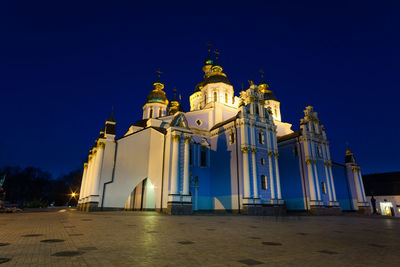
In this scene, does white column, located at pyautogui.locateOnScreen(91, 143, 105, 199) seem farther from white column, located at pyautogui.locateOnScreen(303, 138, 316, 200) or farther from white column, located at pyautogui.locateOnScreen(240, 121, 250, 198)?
white column, located at pyautogui.locateOnScreen(303, 138, 316, 200)

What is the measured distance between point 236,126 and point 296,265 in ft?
71.5

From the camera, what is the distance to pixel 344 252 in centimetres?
559

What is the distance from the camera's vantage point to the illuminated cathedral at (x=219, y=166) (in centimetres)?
2217

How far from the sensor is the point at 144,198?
28375 mm

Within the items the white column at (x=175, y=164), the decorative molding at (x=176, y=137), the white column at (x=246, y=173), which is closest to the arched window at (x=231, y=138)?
the white column at (x=246, y=173)

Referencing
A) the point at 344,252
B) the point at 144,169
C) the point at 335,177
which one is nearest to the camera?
the point at 344,252

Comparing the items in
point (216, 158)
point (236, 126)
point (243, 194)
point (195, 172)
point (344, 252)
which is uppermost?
point (236, 126)

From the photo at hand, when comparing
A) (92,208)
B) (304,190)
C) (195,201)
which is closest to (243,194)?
(195,201)

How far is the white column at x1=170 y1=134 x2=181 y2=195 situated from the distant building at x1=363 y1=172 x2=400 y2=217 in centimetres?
3834

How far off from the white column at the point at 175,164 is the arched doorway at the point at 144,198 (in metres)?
8.05

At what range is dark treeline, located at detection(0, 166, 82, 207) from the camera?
61469 mm

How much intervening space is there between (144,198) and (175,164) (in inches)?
402

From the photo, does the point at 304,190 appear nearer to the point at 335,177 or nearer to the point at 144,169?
the point at 335,177

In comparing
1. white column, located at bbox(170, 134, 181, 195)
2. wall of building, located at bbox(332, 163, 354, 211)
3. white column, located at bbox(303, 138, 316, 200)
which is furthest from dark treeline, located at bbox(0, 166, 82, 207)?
wall of building, located at bbox(332, 163, 354, 211)
